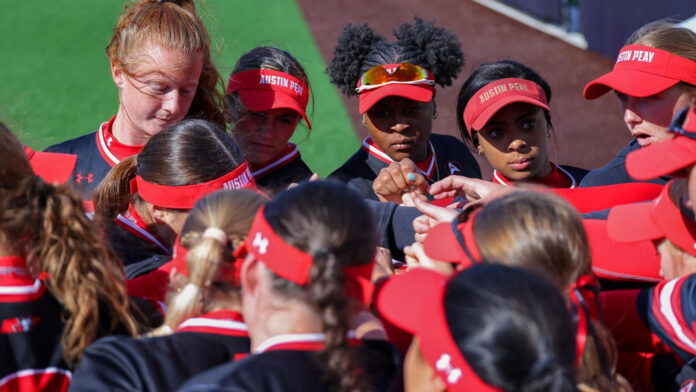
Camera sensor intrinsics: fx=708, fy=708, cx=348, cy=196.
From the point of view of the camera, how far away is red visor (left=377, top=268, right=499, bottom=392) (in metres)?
1.38

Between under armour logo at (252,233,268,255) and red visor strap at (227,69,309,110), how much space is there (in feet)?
6.55

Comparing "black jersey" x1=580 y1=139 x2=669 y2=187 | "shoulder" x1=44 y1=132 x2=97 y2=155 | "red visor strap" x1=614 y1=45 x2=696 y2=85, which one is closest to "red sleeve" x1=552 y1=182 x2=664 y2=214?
"black jersey" x1=580 y1=139 x2=669 y2=187

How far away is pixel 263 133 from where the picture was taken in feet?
11.7

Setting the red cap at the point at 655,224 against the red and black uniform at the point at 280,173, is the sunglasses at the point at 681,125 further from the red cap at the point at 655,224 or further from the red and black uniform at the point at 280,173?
the red and black uniform at the point at 280,173

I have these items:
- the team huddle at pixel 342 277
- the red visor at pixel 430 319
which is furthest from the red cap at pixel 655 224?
the red visor at pixel 430 319

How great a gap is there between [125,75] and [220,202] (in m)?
1.45

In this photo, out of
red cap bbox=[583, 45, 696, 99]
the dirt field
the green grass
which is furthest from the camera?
the dirt field

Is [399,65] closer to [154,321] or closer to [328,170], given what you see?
[154,321]

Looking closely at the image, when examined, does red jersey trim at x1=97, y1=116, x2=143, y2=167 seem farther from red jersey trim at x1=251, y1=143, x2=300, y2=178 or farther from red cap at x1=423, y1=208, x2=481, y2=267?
red cap at x1=423, y1=208, x2=481, y2=267

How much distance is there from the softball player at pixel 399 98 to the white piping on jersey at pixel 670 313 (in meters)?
1.66

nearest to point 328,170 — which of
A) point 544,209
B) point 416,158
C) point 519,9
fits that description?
point 416,158

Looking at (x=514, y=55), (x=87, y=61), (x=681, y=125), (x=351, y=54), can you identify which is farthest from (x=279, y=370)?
(x=514, y=55)

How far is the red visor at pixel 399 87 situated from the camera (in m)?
3.48

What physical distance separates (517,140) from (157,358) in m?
2.08
